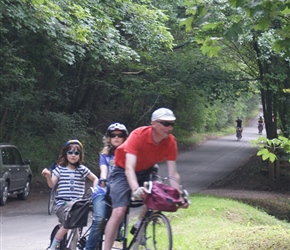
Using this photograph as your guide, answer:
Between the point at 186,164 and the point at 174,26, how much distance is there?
843 cm

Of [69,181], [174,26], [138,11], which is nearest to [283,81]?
[174,26]

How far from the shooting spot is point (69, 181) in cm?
795

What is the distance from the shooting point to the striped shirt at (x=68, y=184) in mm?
7871

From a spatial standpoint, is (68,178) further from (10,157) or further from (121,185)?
(10,157)

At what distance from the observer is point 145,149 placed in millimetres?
6367

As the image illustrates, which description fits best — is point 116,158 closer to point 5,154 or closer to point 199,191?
point 5,154

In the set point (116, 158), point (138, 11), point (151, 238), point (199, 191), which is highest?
point (138, 11)

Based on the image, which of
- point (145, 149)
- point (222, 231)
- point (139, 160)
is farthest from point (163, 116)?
point (222, 231)

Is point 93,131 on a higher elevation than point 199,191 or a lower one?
higher

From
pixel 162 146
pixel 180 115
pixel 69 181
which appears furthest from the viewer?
pixel 180 115

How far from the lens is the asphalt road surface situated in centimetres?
1188

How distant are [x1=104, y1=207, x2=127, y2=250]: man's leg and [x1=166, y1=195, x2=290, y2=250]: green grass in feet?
7.69

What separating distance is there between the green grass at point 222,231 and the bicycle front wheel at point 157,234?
2.32 m

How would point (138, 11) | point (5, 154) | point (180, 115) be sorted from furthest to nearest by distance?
point (180, 115) < point (138, 11) < point (5, 154)
